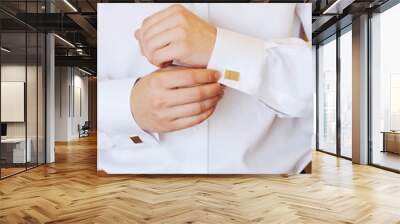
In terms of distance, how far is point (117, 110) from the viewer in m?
6.08

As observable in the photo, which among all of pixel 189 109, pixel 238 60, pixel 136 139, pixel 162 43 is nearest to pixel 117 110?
pixel 136 139

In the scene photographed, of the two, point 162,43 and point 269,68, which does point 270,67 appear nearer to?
point 269,68

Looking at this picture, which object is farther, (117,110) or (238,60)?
(117,110)

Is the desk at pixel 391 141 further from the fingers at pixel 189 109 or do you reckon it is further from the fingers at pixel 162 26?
the fingers at pixel 162 26

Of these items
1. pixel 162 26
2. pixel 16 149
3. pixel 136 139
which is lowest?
pixel 16 149

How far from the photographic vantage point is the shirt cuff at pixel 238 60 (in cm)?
573

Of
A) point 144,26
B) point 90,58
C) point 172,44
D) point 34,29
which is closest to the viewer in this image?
point 172,44

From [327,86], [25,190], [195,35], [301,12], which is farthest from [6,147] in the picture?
[327,86]

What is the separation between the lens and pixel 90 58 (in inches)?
519

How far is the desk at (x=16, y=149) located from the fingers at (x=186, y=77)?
2843 mm

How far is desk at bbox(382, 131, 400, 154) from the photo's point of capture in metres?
6.85

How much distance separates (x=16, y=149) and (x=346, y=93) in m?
6.98

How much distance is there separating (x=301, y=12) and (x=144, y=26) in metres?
2.57

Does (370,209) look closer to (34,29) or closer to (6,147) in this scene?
Result: (6,147)
